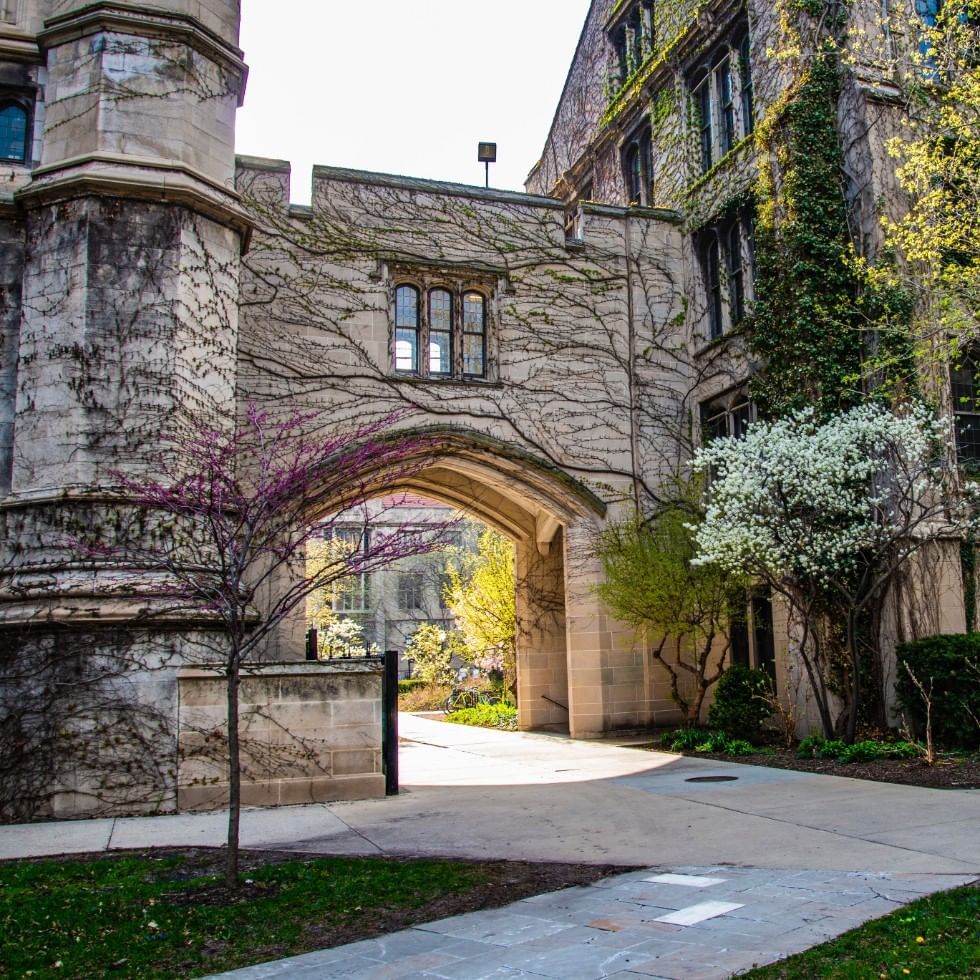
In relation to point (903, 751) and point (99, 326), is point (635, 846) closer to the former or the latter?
point (903, 751)

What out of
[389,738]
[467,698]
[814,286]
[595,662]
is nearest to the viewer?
[389,738]

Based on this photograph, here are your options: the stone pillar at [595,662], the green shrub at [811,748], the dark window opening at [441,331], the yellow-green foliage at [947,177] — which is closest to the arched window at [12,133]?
the dark window opening at [441,331]

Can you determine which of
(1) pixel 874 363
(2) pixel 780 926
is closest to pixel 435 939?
(2) pixel 780 926

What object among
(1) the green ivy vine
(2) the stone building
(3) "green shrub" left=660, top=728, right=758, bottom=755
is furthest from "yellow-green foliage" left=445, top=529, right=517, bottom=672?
(1) the green ivy vine

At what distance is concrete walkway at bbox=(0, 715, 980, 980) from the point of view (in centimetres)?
452

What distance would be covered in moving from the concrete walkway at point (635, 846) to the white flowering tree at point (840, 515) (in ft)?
8.99

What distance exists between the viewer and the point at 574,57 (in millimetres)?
23406

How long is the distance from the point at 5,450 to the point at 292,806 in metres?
5.08

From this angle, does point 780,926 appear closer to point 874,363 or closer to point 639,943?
point 639,943

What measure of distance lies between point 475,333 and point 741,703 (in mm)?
7422

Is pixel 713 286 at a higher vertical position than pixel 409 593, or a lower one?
higher

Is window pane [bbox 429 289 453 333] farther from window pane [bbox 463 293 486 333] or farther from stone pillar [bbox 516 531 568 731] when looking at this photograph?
stone pillar [bbox 516 531 568 731]

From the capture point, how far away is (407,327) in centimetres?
1642

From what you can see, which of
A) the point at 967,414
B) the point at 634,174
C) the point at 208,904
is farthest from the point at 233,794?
the point at 634,174
